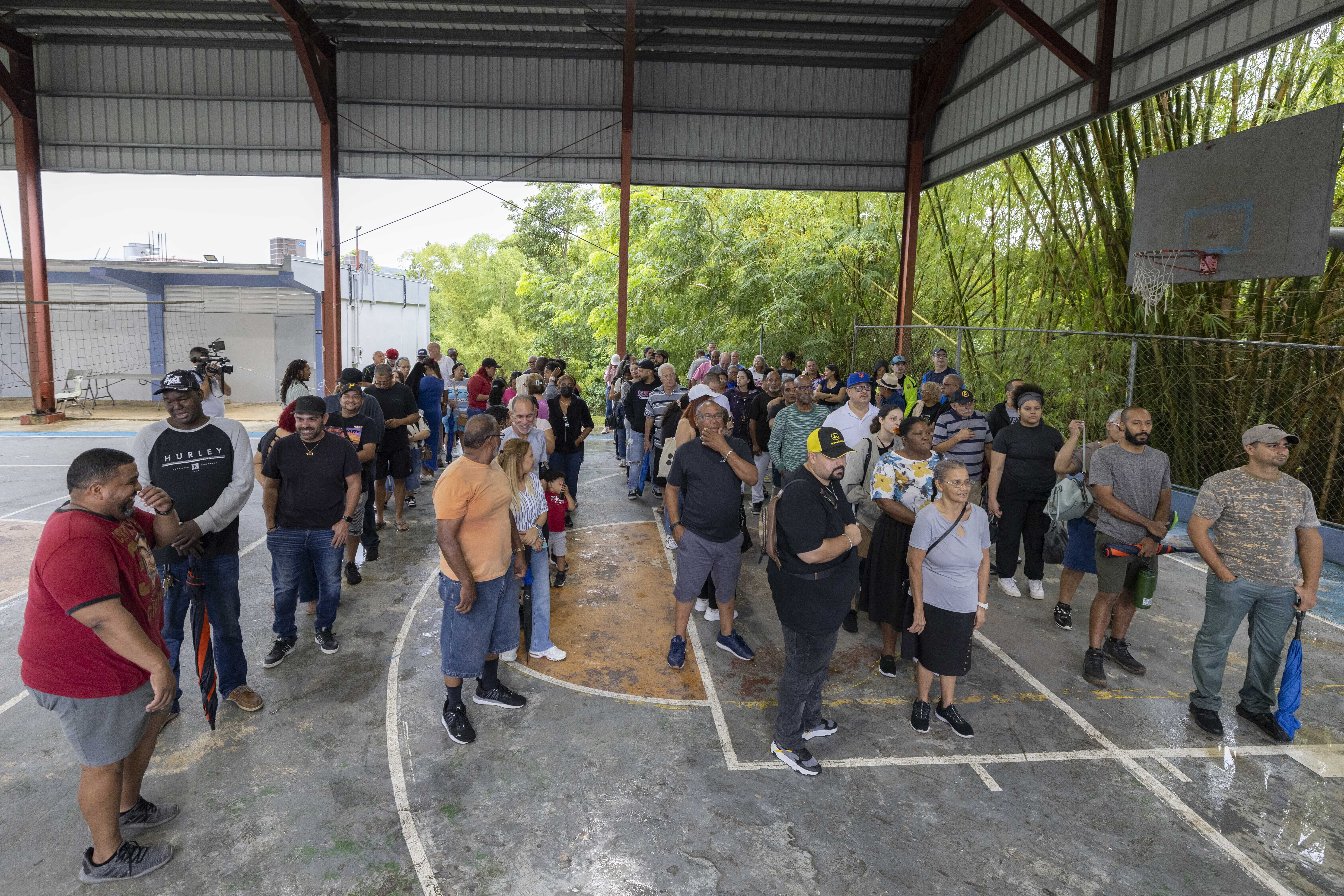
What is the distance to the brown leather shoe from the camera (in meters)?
4.45

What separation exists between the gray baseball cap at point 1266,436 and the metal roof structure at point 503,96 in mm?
10387

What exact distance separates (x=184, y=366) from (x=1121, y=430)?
23.5 meters

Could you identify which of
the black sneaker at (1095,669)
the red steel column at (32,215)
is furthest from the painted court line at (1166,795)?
the red steel column at (32,215)

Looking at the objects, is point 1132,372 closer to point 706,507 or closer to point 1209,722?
point 1209,722

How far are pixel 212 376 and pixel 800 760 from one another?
621 centimetres

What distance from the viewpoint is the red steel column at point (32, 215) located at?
14398 mm

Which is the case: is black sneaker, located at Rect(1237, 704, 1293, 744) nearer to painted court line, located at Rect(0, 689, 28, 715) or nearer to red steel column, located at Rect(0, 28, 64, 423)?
painted court line, located at Rect(0, 689, 28, 715)

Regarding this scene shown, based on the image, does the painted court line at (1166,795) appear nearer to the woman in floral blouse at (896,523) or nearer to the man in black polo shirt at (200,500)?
the woman in floral blouse at (896,523)

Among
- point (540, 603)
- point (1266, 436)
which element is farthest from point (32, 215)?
point (1266, 436)

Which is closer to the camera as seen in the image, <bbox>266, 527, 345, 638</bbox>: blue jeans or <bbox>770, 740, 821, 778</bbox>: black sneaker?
<bbox>770, 740, 821, 778</bbox>: black sneaker

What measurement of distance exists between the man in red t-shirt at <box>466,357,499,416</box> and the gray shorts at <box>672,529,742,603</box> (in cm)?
550

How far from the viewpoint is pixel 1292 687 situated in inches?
171

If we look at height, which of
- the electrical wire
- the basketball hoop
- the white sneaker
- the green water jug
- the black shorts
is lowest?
the white sneaker

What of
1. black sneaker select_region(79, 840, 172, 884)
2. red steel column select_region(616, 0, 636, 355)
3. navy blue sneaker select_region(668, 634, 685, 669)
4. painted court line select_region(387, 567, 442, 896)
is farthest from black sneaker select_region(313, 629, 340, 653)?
red steel column select_region(616, 0, 636, 355)
